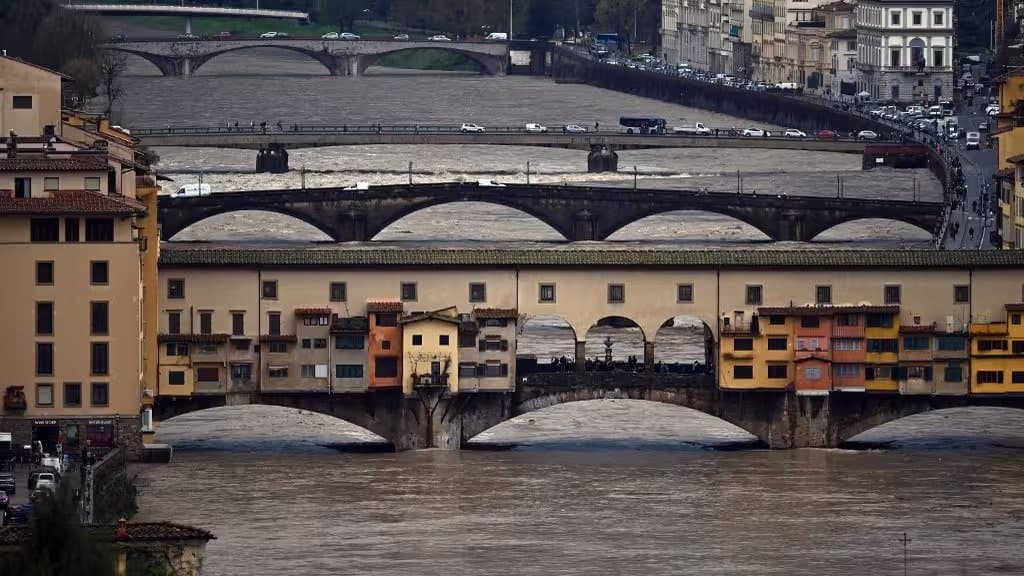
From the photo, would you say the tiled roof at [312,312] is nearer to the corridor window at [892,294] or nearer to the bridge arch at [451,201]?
the corridor window at [892,294]

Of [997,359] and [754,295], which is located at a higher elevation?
[754,295]

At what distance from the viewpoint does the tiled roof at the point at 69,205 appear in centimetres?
4703

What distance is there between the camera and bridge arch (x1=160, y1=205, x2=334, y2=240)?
77.4m

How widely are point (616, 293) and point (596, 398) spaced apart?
5.00 ft

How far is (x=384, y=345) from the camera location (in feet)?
164

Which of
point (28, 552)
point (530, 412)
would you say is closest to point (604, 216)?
point (530, 412)

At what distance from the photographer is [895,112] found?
4274 inches

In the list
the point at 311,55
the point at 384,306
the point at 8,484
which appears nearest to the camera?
the point at 8,484

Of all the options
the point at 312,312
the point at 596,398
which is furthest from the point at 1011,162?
the point at 312,312

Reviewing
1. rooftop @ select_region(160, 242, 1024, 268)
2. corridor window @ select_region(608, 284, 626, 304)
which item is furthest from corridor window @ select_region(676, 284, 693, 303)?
corridor window @ select_region(608, 284, 626, 304)

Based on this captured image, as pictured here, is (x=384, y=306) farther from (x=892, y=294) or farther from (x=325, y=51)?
(x=325, y=51)

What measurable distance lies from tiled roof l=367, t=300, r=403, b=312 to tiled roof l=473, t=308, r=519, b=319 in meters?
1.06

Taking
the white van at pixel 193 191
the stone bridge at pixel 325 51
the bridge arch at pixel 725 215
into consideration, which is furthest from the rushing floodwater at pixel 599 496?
the stone bridge at pixel 325 51

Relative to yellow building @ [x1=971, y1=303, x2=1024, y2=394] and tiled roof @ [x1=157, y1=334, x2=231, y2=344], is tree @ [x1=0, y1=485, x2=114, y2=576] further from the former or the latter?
yellow building @ [x1=971, y1=303, x2=1024, y2=394]
